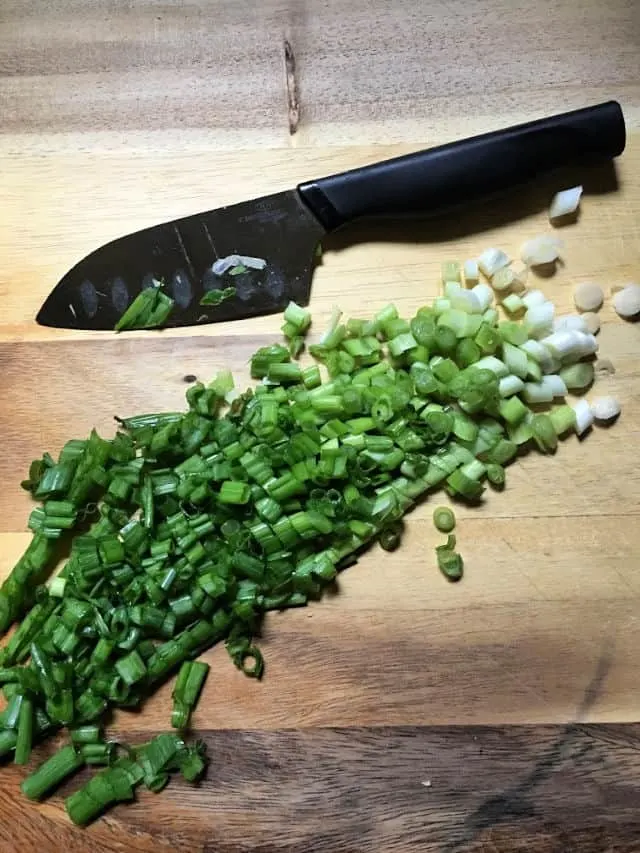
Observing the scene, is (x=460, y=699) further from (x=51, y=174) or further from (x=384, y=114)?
(x=51, y=174)

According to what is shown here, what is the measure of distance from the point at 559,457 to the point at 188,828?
0.87 m

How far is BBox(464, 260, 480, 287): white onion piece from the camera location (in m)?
1.52

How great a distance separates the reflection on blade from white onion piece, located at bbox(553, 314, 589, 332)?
0.45 m

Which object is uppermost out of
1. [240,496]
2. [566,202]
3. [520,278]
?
[566,202]

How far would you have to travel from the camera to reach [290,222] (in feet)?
4.89

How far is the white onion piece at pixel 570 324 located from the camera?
4.86 feet

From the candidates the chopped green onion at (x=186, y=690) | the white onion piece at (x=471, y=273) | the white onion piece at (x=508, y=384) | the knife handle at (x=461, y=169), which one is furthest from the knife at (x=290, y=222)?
the chopped green onion at (x=186, y=690)

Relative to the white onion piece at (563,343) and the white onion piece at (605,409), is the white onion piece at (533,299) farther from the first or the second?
the white onion piece at (605,409)

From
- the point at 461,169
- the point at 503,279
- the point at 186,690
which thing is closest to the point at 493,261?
the point at 503,279

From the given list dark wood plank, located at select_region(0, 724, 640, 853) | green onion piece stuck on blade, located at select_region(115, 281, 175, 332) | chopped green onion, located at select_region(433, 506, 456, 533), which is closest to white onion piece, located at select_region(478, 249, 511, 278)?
chopped green onion, located at select_region(433, 506, 456, 533)

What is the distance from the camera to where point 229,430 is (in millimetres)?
1423

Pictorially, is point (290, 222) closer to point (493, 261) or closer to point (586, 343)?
point (493, 261)

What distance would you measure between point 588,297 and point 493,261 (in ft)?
0.59

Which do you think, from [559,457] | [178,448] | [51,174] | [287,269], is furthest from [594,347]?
[51,174]
